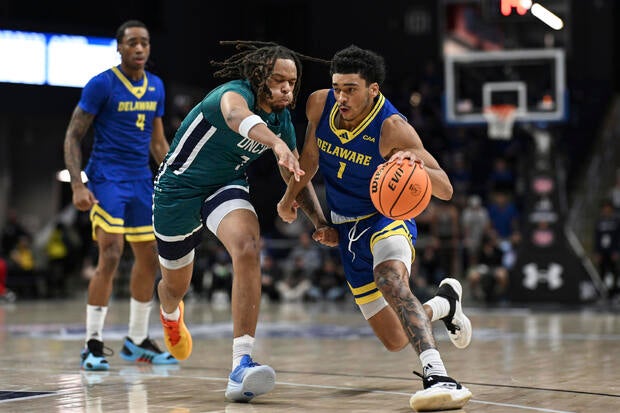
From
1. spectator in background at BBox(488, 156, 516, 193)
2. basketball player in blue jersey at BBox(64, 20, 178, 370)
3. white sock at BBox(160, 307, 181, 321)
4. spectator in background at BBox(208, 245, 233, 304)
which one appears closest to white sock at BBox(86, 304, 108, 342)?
basketball player in blue jersey at BBox(64, 20, 178, 370)

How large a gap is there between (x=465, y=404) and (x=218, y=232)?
68.5 inches

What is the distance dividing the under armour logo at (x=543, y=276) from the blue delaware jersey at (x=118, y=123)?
971 cm

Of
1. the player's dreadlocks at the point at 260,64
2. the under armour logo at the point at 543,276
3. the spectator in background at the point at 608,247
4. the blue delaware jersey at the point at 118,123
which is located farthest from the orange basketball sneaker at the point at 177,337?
the spectator in background at the point at 608,247

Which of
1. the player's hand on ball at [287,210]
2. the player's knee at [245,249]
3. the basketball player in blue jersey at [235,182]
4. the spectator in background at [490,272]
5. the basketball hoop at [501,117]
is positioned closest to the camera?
the basketball player in blue jersey at [235,182]

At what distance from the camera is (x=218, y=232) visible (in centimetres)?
597

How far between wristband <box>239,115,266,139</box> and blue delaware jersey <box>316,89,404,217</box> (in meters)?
0.69

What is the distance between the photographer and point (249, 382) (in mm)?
5453

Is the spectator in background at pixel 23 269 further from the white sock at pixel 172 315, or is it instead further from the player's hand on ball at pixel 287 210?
the player's hand on ball at pixel 287 210

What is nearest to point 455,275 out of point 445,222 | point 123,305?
point 445,222

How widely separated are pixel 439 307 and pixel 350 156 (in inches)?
42.8

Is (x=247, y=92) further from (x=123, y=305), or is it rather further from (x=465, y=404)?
(x=123, y=305)

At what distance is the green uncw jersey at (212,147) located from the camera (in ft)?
19.6

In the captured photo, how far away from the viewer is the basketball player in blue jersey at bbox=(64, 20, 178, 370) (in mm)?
7500

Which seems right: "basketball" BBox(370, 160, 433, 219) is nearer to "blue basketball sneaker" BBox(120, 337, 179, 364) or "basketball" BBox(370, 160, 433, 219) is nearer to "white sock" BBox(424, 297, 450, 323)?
"white sock" BBox(424, 297, 450, 323)
